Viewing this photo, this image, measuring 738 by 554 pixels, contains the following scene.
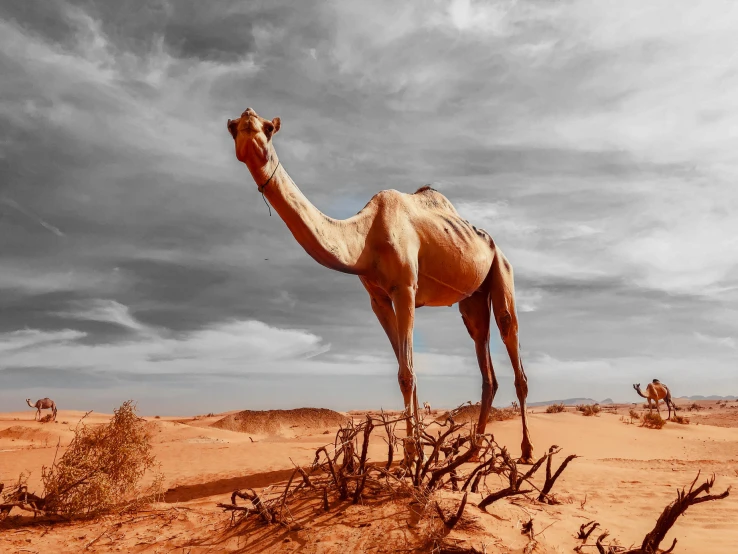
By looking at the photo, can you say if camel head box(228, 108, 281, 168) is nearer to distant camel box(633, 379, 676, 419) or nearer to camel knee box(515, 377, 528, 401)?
camel knee box(515, 377, 528, 401)

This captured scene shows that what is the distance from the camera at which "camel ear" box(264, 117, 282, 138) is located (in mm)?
5969

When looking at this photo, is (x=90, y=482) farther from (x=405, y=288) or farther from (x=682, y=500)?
(x=682, y=500)

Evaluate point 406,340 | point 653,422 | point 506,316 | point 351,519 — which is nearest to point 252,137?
point 406,340

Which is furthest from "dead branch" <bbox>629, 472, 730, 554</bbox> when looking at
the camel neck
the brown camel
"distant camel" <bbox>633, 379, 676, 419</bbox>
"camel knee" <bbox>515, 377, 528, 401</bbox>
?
"distant camel" <bbox>633, 379, 676, 419</bbox>

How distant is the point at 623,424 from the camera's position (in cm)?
2100

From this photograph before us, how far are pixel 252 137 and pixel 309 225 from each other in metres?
1.22

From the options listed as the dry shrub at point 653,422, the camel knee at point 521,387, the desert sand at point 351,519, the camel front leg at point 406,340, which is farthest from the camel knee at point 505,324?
the dry shrub at point 653,422

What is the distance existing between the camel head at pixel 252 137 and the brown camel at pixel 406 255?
1cm

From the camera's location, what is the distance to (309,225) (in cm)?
639

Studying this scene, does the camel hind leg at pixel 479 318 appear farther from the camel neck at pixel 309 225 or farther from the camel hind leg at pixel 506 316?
the camel neck at pixel 309 225

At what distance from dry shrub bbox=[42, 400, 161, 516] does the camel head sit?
330 cm

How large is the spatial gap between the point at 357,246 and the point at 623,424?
18244 millimetres

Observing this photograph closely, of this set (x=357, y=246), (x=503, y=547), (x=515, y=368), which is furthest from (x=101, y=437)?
(x=515, y=368)

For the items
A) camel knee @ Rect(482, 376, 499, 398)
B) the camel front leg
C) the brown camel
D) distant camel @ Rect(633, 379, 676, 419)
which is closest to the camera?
the brown camel
